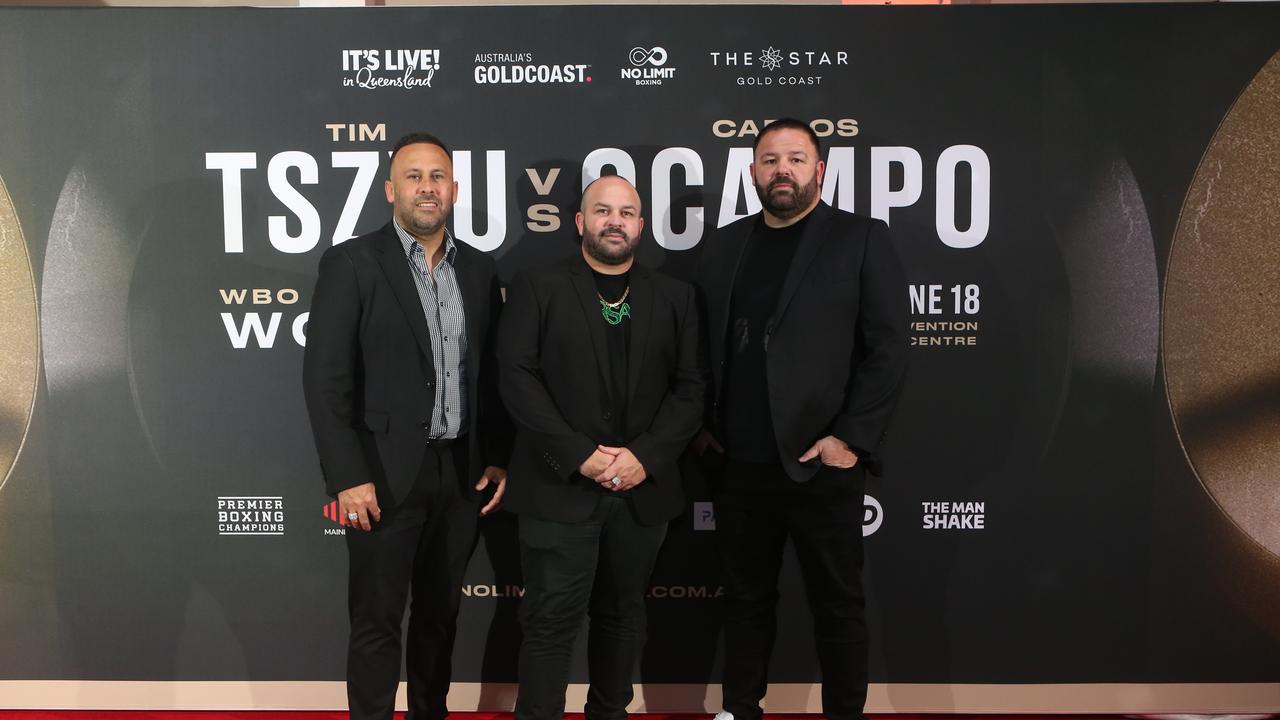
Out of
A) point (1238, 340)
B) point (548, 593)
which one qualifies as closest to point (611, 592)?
point (548, 593)

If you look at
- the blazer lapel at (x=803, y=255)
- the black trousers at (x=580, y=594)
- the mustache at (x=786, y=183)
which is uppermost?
the mustache at (x=786, y=183)

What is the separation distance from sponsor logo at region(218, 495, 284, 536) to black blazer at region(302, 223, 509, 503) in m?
0.77

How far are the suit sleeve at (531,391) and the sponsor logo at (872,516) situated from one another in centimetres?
119

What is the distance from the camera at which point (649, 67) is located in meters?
2.90

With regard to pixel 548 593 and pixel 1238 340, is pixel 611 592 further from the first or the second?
pixel 1238 340

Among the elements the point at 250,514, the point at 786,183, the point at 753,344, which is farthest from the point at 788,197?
the point at 250,514

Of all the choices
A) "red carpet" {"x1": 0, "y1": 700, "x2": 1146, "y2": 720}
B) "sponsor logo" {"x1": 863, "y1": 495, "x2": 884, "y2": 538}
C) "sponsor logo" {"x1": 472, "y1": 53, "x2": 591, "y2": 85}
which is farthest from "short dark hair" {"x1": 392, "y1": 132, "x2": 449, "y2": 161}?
"red carpet" {"x1": 0, "y1": 700, "x2": 1146, "y2": 720}

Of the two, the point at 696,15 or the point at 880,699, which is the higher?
the point at 696,15

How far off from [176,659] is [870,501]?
250 cm

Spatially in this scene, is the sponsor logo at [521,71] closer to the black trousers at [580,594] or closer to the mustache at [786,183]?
the mustache at [786,183]

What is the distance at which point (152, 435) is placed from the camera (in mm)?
2957

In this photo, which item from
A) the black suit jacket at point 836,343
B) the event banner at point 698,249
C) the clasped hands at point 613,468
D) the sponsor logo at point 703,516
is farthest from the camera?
the sponsor logo at point 703,516

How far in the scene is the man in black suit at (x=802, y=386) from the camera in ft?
7.85

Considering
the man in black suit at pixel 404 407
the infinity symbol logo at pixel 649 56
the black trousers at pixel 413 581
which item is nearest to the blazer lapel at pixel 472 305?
the man in black suit at pixel 404 407
